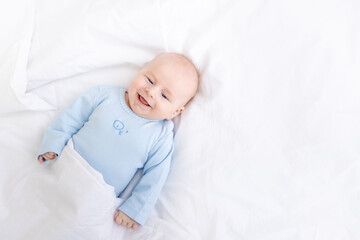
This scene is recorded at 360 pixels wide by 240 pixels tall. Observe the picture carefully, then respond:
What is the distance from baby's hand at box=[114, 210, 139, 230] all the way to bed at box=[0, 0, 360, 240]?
0.02m

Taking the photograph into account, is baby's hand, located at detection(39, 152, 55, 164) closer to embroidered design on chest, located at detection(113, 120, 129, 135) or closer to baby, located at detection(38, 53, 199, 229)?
baby, located at detection(38, 53, 199, 229)

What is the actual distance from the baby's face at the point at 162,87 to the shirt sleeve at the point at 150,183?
11cm

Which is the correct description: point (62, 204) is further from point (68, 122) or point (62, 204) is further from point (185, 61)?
point (185, 61)

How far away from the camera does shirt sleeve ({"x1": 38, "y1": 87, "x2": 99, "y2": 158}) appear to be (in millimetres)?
1138

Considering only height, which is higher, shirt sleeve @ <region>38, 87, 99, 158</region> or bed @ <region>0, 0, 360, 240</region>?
bed @ <region>0, 0, 360, 240</region>

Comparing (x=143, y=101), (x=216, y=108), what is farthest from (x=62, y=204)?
(x=216, y=108)

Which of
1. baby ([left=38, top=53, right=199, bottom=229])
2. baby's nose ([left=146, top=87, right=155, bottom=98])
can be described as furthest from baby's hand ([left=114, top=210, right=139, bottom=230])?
baby's nose ([left=146, top=87, right=155, bottom=98])

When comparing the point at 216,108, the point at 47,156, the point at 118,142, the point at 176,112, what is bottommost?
the point at 47,156

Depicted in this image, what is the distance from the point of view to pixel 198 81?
4.01ft

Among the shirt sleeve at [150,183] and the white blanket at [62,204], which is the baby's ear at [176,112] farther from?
the white blanket at [62,204]

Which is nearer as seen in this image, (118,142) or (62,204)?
(62,204)

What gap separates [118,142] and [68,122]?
20 centimetres

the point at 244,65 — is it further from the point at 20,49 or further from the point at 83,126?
the point at 20,49

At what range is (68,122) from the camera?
120 centimetres
